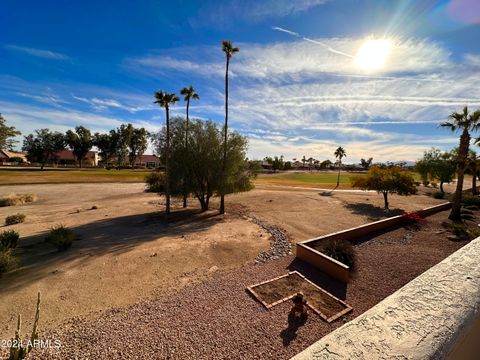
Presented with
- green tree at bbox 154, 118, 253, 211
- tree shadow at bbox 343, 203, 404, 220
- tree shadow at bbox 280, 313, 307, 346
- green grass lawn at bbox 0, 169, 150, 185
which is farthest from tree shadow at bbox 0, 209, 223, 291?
green grass lawn at bbox 0, 169, 150, 185

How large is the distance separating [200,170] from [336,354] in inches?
766

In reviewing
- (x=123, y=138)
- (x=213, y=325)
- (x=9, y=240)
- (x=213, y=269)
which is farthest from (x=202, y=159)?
(x=123, y=138)

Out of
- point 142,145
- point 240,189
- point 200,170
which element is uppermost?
point 142,145

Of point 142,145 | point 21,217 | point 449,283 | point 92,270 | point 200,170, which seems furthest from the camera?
point 142,145

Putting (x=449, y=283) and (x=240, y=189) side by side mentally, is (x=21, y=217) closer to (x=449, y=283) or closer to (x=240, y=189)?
(x=240, y=189)

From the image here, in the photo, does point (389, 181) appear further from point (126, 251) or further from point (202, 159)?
point (126, 251)

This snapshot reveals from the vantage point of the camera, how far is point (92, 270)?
9.69 metres

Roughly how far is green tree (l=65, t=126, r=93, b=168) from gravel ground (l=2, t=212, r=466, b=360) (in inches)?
3540

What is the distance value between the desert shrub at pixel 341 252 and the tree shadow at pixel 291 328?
4.20m

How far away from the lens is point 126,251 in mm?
11781

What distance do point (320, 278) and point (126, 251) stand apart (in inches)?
378

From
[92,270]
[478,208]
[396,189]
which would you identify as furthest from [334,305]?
[478,208]

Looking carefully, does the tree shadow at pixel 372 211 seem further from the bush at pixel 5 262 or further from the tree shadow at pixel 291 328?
the bush at pixel 5 262

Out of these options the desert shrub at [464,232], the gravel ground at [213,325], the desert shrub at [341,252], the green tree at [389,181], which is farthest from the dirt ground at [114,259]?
the green tree at [389,181]
